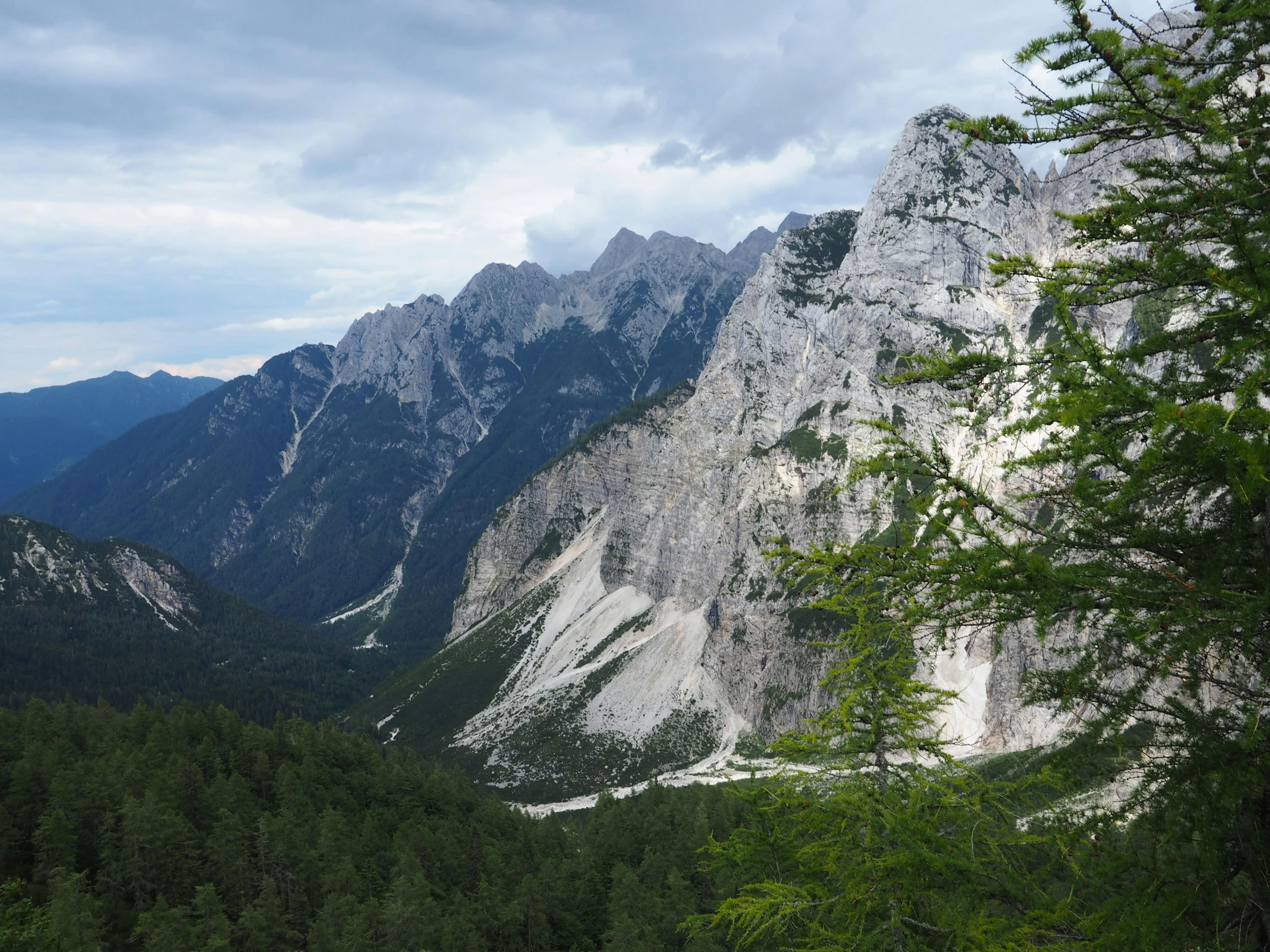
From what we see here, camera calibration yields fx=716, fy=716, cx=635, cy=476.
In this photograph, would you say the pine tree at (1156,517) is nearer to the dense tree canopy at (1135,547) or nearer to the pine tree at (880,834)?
the dense tree canopy at (1135,547)

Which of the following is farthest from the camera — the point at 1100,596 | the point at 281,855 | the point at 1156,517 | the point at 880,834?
the point at 281,855

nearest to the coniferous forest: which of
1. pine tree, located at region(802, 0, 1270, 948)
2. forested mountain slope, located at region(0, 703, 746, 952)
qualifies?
pine tree, located at region(802, 0, 1270, 948)

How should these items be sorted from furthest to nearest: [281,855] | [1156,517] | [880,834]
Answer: [281,855] → [880,834] → [1156,517]

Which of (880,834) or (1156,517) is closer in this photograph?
(1156,517)

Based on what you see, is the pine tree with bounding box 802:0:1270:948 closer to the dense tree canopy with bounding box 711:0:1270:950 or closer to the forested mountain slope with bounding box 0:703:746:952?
the dense tree canopy with bounding box 711:0:1270:950

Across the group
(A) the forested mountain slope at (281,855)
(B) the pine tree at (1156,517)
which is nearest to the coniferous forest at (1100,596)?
(B) the pine tree at (1156,517)

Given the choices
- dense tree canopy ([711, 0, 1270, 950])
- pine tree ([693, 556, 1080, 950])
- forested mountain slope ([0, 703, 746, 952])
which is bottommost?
forested mountain slope ([0, 703, 746, 952])

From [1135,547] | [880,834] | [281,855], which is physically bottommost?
[281,855]

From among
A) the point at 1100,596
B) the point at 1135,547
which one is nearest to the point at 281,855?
the point at 1100,596

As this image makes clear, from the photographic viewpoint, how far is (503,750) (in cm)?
18062

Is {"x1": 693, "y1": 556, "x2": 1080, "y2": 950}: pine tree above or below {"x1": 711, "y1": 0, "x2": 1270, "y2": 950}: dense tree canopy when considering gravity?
below

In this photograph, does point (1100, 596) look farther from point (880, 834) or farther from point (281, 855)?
point (281, 855)

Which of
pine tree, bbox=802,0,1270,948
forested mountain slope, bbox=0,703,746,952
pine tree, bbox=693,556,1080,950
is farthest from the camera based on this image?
forested mountain slope, bbox=0,703,746,952

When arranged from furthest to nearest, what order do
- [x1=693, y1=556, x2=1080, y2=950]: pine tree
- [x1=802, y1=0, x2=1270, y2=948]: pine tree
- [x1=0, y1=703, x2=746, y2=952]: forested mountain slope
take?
[x1=0, y1=703, x2=746, y2=952]: forested mountain slope
[x1=693, y1=556, x2=1080, y2=950]: pine tree
[x1=802, y1=0, x2=1270, y2=948]: pine tree
